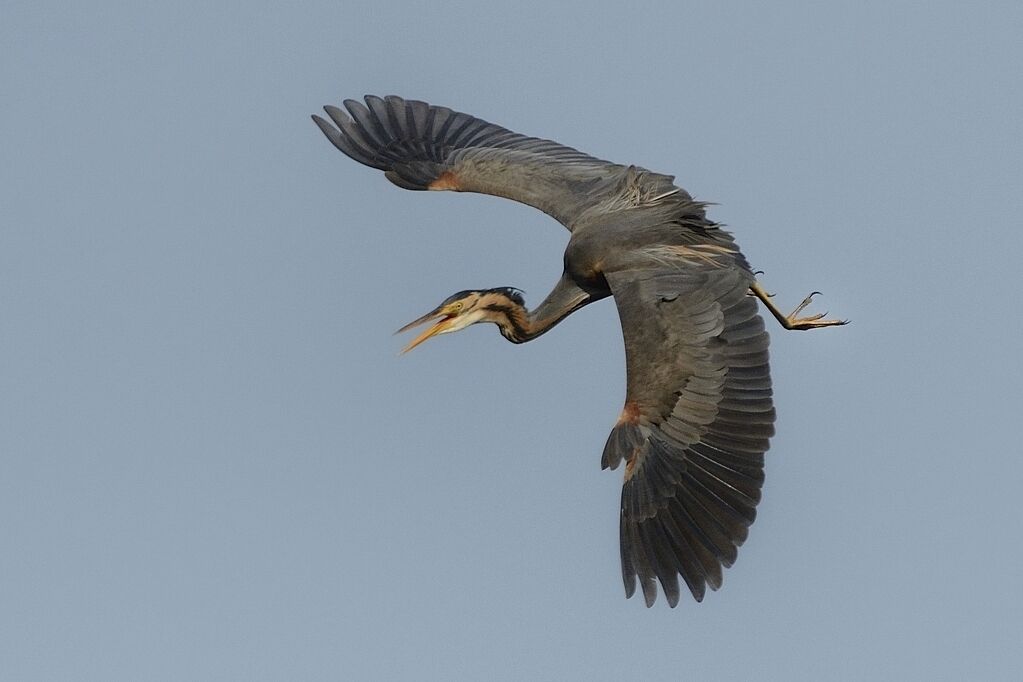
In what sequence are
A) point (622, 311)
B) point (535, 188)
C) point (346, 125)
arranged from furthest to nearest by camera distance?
point (346, 125) < point (535, 188) < point (622, 311)

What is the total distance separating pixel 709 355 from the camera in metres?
11.2

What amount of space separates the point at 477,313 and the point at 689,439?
2.60m

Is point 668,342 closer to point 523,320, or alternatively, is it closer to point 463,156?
point 523,320

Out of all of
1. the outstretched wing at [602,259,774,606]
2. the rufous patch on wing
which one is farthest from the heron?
the rufous patch on wing

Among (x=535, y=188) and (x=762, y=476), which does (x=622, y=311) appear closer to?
(x=762, y=476)

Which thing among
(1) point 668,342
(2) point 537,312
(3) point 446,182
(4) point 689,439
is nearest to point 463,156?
(3) point 446,182

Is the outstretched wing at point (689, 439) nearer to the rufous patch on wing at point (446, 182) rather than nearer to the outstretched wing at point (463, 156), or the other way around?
the outstretched wing at point (463, 156)

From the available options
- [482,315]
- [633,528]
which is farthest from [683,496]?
[482,315]

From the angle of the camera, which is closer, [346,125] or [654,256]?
[654,256]

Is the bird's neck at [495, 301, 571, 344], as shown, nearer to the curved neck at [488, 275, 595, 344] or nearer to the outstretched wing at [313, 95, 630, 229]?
the curved neck at [488, 275, 595, 344]

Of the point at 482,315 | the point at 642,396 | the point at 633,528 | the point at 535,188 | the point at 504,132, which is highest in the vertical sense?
the point at 504,132

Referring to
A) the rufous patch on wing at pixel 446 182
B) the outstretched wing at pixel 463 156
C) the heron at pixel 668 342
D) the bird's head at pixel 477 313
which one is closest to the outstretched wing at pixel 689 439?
the heron at pixel 668 342

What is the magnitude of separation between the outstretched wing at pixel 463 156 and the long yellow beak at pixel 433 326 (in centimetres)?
135

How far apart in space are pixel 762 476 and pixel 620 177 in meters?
3.71
